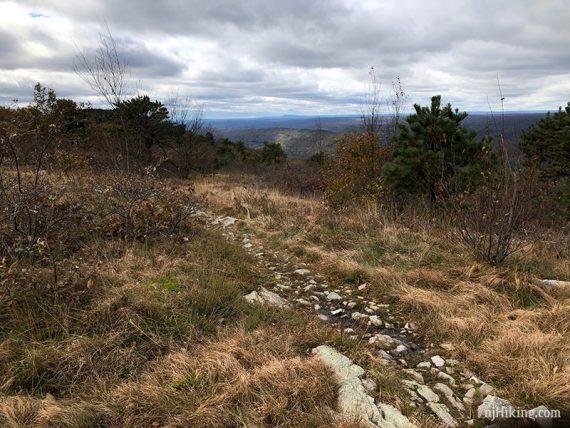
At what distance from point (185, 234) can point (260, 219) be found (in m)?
2.21

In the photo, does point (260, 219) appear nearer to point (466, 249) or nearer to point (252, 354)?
point (466, 249)

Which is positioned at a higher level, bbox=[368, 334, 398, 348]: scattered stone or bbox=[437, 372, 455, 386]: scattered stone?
bbox=[368, 334, 398, 348]: scattered stone

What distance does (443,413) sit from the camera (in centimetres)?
228

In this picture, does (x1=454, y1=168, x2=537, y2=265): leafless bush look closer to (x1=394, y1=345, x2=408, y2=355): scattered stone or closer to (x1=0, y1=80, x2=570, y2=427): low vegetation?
(x1=0, y1=80, x2=570, y2=427): low vegetation

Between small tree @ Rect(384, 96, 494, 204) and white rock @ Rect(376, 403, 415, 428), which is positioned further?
small tree @ Rect(384, 96, 494, 204)

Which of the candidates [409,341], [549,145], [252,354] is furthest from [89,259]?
[549,145]

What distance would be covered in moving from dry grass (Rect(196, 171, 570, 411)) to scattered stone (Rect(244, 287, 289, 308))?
988 mm

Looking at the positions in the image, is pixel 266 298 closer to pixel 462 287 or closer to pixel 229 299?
pixel 229 299

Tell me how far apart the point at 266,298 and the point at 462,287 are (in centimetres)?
209

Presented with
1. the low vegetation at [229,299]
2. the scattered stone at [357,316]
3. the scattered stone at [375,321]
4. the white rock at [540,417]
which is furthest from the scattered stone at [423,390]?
the scattered stone at [357,316]

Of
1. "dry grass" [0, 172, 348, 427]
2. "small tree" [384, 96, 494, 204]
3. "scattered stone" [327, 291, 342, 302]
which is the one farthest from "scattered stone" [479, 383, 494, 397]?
"small tree" [384, 96, 494, 204]

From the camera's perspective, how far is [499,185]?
14.1 feet

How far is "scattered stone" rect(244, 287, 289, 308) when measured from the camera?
365cm

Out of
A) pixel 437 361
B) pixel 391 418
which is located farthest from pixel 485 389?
pixel 391 418
